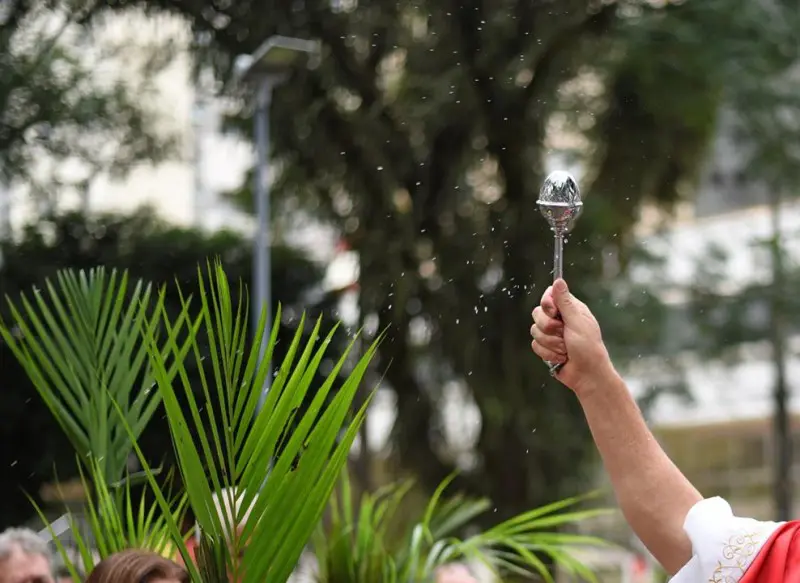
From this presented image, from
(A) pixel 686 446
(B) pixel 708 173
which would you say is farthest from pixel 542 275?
(A) pixel 686 446

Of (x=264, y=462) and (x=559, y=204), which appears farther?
(x=264, y=462)

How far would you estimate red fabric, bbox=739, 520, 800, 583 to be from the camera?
239 cm

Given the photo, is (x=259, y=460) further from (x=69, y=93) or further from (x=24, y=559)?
(x=69, y=93)

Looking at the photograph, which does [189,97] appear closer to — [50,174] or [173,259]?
[50,174]

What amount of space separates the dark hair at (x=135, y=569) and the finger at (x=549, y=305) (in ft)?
2.99

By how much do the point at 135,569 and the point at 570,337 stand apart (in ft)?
3.11

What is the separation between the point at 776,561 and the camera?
241 cm

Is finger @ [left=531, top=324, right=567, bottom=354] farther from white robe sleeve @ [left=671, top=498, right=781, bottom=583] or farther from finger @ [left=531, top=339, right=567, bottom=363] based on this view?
white robe sleeve @ [left=671, top=498, right=781, bottom=583]

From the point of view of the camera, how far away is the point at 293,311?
12906mm

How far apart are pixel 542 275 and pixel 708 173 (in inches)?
230

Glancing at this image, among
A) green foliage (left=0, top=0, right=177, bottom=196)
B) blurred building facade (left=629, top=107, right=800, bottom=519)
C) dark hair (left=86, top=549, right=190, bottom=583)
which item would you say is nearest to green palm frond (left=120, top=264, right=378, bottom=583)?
dark hair (left=86, top=549, right=190, bottom=583)

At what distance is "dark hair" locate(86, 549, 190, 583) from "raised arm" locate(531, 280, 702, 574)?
858mm

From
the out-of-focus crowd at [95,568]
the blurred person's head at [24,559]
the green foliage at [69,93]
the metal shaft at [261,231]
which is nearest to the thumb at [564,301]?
the out-of-focus crowd at [95,568]

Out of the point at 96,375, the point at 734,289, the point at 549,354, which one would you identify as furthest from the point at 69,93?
the point at 549,354
